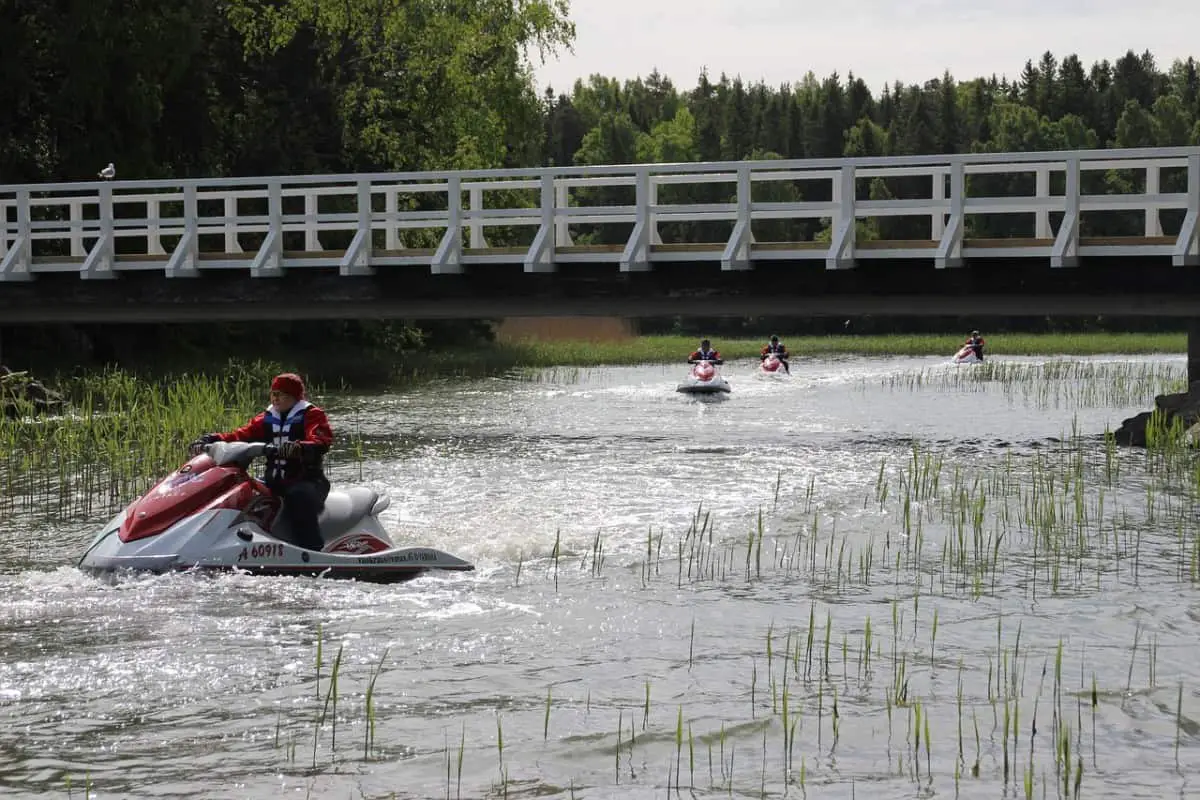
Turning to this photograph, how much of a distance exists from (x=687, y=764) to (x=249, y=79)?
122 ft

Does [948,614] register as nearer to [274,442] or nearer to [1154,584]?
[1154,584]

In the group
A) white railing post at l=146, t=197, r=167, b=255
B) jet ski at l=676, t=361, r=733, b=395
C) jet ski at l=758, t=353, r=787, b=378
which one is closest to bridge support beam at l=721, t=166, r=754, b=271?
white railing post at l=146, t=197, r=167, b=255

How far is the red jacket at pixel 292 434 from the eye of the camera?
11469 mm

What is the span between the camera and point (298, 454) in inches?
442

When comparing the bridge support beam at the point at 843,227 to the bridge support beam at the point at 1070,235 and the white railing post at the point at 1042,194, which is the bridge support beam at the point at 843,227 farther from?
the bridge support beam at the point at 1070,235

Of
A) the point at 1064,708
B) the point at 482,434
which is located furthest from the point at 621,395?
the point at 1064,708

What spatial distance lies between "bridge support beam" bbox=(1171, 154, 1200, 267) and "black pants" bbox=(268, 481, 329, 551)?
41.2 ft

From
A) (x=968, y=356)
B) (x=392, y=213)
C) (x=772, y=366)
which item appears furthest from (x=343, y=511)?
(x=968, y=356)

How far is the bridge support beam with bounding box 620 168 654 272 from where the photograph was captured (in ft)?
74.1

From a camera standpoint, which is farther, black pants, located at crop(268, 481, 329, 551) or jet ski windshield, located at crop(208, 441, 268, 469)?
black pants, located at crop(268, 481, 329, 551)

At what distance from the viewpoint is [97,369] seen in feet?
113

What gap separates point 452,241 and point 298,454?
42.8 feet

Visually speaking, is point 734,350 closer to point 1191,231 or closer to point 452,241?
point 452,241

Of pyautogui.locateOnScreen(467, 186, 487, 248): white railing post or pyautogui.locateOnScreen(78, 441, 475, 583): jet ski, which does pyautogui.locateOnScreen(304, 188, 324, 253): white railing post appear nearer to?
pyautogui.locateOnScreen(467, 186, 487, 248): white railing post
